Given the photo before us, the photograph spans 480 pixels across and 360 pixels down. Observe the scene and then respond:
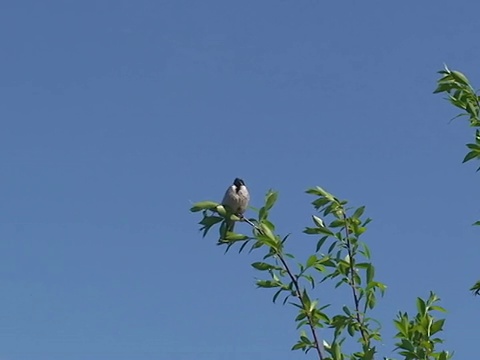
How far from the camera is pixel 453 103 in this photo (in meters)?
4.99

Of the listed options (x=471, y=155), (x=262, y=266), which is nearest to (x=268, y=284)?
(x=262, y=266)

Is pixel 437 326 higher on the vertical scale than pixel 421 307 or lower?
lower

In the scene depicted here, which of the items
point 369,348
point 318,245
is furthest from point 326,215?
point 369,348

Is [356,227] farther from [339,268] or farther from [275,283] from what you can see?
[275,283]

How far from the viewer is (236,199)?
5.51m

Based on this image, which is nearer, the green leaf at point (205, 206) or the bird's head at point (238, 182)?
the green leaf at point (205, 206)

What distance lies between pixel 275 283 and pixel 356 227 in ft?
1.91

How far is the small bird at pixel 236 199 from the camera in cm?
513

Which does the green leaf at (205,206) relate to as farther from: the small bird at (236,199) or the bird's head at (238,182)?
the bird's head at (238,182)

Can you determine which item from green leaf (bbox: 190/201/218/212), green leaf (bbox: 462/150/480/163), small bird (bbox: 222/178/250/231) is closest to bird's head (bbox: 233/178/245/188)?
small bird (bbox: 222/178/250/231)

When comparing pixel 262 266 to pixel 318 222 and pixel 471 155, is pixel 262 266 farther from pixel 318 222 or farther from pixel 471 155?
pixel 471 155

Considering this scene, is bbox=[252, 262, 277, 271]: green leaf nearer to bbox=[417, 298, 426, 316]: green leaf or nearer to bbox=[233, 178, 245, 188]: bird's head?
bbox=[417, 298, 426, 316]: green leaf

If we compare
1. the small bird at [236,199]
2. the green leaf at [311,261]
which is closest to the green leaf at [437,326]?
the green leaf at [311,261]

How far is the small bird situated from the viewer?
5129mm
